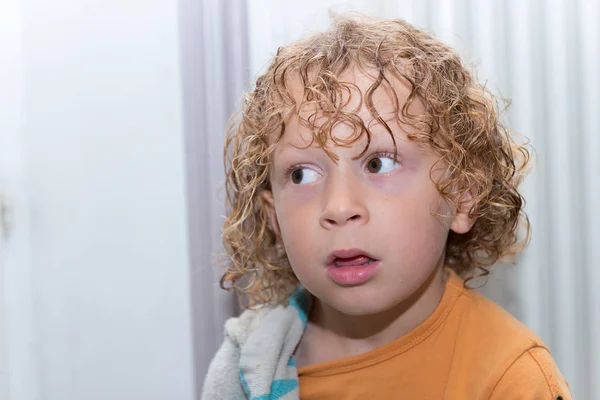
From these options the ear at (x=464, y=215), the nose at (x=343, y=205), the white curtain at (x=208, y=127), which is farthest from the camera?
the white curtain at (x=208, y=127)

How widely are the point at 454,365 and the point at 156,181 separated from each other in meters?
0.54

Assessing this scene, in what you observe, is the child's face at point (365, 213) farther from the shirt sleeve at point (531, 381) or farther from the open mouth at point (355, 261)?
the shirt sleeve at point (531, 381)

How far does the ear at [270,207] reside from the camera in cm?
104

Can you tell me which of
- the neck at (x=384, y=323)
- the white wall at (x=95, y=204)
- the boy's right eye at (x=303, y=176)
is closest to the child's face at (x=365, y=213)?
the boy's right eye at (x=303, y=176)

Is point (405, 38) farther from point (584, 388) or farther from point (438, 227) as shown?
point (584, 388)

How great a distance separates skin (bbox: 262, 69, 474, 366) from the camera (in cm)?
85

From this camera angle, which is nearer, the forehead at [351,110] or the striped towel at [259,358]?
the forehead at [351,110]

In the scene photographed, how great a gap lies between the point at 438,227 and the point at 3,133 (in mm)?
672

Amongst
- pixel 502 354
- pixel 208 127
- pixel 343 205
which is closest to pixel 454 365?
pixel 502 354

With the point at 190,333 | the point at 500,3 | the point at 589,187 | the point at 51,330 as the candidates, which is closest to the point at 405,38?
the point at 500,3

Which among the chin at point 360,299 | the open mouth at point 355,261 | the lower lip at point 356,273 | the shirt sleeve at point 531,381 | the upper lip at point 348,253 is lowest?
the shirt sleeve at point 531,381

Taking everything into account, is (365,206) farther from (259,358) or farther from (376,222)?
(259,358)

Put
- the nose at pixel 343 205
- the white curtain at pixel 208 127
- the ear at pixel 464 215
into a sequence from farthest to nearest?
the white curtain at pixel 208 127 → the ear at pixel 464 215 → the nose at pixel 343 205

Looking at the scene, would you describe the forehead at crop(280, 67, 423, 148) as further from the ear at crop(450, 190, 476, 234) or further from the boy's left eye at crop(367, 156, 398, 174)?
the ear at crop(450, 190, 476, 234)
